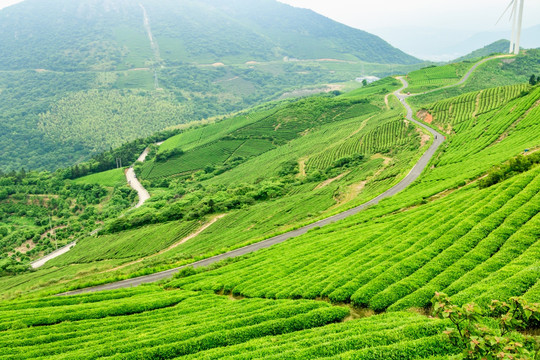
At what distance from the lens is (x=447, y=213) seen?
36.8 meters

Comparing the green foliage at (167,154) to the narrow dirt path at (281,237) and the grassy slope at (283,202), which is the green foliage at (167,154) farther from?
the narrow dirt path at (281,237)

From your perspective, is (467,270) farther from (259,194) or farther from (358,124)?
(358,124)

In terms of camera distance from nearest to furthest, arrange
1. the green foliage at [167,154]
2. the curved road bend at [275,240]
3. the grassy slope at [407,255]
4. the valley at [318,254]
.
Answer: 1. the valley at [318,254]
2. the grassy slope at [407,255]
3. the curved road bend at [275,240]
4. the green foliage at [167,154]

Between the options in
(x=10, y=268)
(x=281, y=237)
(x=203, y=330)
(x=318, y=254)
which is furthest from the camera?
(x=10, y=268)

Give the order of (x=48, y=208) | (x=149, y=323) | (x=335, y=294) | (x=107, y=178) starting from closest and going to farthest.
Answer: (x=335, y=294) → (x=149, y=323) → (x=48, y=208) → (x=107, y=178)

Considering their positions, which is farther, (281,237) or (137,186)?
(137,186)

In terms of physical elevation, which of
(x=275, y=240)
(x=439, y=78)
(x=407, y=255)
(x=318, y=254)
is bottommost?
(x=275, y=240)

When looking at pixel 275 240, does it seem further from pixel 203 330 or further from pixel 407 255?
pixel 203 330

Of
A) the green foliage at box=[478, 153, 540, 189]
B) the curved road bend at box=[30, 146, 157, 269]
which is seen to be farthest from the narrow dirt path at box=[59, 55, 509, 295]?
the curved road bend at box=[30, 146, 157, 269]

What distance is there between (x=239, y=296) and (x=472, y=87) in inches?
6833

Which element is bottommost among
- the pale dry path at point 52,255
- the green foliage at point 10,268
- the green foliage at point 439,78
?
the pale dry path at point 52,255

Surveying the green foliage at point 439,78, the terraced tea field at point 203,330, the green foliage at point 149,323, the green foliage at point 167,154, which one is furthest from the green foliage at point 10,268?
the green foliage at point 439,78

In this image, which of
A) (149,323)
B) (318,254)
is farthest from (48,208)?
(318,254)

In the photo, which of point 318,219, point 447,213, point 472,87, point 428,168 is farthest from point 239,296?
point 472,87
